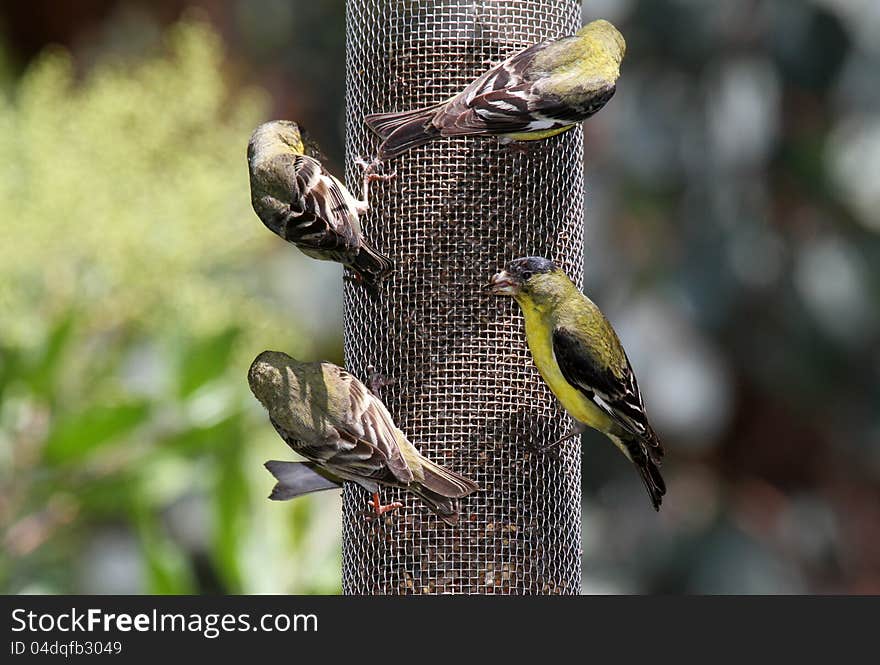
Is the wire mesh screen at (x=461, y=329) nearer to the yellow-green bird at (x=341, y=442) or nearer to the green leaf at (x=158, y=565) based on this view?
the yellow-green bird at (x=341, y=442)

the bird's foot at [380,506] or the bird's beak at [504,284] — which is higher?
the bird's beak at [504,284]

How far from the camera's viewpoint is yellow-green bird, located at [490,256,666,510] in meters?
5.71

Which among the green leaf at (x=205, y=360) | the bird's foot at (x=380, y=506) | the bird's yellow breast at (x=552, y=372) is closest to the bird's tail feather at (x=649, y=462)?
the bird's yellow breast at (x=552, y=372)

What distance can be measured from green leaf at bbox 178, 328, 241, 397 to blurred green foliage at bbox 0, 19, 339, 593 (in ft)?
0.04

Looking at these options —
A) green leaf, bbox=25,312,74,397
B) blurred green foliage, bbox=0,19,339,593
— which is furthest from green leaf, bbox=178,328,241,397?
green leaf, bbox=25,312,74,397

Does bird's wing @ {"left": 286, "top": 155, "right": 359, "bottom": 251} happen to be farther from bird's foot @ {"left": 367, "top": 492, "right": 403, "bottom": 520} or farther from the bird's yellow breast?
bird's foot @ {"left": 367, "top": 492, "right": 403, "bottom": 520}

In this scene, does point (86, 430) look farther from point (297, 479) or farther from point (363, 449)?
point (363, 449)

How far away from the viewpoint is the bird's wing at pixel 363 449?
216 inches

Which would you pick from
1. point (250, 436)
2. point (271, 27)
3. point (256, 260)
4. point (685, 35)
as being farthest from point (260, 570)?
point (271, 27)

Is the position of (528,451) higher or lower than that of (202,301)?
lower

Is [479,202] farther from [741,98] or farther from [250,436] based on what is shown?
[741,98]

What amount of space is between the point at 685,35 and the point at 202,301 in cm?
420

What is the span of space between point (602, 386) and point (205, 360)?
3336 mm

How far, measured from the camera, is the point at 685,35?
35.1ft
